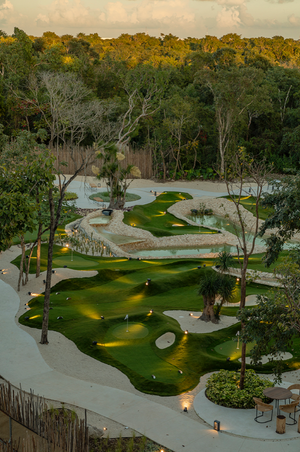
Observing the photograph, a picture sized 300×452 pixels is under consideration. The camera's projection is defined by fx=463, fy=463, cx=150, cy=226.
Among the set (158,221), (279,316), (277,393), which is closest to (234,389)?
(277,393)

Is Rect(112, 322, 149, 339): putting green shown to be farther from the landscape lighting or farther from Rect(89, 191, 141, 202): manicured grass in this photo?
Rect(89, 191, 141, 202): manicured grass

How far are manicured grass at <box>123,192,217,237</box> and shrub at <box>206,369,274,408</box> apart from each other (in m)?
15.1

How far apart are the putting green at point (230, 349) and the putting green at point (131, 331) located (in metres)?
1.97

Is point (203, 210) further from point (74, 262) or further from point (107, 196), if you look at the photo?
point (74, 262)

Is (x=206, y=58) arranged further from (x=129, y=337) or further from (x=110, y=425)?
(x=110, y=425)

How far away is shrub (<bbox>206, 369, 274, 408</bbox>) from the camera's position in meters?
9.28

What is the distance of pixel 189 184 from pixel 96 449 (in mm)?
→ 34555

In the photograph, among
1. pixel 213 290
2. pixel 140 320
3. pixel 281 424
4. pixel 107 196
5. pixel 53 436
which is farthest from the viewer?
pixel 107 196

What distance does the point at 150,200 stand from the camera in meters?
34.1

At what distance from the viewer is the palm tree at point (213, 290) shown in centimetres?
1320

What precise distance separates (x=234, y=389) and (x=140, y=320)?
13.5 feet

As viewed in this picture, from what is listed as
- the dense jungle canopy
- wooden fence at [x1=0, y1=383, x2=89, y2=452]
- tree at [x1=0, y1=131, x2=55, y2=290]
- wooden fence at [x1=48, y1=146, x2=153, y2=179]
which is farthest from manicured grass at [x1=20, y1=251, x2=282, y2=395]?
wooden fence at [x1=48, y1=146, x2=153, y2=179]

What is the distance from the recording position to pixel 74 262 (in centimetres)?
1919

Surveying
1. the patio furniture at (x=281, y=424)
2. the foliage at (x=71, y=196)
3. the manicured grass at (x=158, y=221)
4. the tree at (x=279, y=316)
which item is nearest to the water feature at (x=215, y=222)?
the manicured grass at (x=158, y=221)
